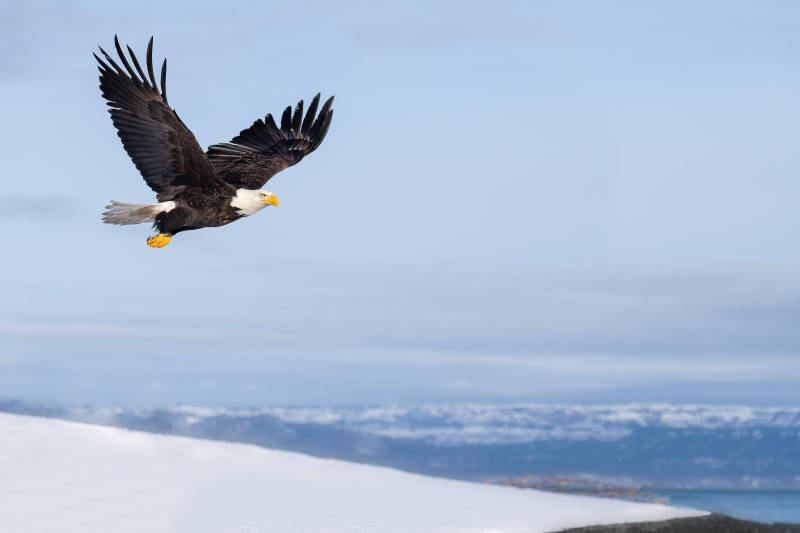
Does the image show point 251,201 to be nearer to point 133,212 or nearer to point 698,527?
point 133,212

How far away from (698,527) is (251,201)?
17.6 ft

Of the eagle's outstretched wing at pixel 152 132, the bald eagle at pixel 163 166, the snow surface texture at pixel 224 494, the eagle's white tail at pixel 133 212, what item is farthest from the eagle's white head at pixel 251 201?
the snow surface texture at pixel 224 494

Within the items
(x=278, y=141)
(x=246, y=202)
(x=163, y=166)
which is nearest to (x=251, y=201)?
(x=246, y=202)

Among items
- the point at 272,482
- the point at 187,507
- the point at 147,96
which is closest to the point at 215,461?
the point at 272,482

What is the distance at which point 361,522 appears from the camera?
703 cm

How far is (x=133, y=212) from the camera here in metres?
9.41

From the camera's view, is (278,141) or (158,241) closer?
(158,241)

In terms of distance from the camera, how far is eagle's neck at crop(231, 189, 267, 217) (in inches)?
373

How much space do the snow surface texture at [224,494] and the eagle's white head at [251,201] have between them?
94.9 inches

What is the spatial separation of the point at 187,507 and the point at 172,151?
12.1 feet

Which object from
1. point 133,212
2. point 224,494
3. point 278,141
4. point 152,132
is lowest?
point 224,494

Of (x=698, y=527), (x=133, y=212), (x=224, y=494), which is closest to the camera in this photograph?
(x=224, y=494)

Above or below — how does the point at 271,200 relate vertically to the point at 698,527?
above

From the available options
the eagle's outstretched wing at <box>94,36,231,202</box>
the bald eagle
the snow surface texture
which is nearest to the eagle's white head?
the bald eagle
